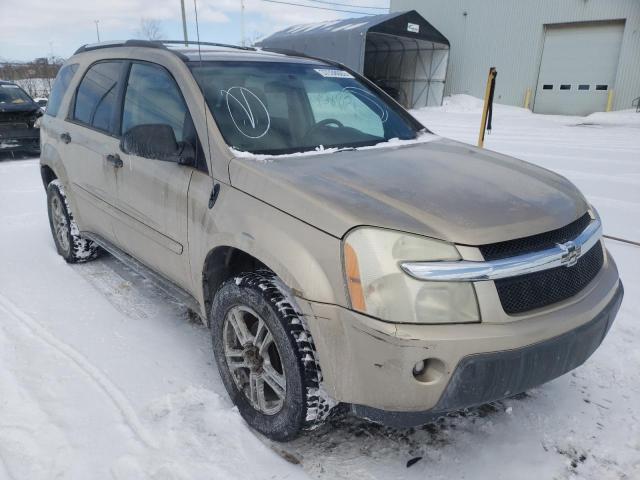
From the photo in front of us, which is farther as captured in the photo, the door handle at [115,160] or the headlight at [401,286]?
the door handle at [115,160]

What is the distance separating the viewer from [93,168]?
11.6 feet

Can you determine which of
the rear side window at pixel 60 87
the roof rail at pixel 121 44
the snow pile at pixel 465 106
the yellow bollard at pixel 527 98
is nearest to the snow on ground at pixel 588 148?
the snow pile at pixel 465 106

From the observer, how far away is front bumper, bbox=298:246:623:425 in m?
1.74

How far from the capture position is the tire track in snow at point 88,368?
2.32 meters

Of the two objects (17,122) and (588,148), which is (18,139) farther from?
(588,148)

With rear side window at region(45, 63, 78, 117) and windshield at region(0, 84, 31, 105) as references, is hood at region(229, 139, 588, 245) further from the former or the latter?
windshield at region(0, 84, 31, 105)

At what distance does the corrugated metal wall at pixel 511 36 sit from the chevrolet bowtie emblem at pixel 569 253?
2027 centimetres

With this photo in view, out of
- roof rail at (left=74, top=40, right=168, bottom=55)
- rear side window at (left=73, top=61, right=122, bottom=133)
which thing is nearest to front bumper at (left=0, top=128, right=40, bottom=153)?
roof rail at (left=74, top=40, right=168, bottom=55)

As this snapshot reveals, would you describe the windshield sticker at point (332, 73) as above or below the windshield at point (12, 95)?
above

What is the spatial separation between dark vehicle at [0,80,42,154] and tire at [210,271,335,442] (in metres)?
8.90

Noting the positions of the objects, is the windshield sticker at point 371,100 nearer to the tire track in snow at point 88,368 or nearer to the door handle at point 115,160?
the door handle at point 115,160

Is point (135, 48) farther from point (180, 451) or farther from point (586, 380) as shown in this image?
point (586, 380)

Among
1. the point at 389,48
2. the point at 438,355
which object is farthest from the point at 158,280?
→ the point at 389,48

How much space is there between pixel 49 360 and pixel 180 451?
1185mm
